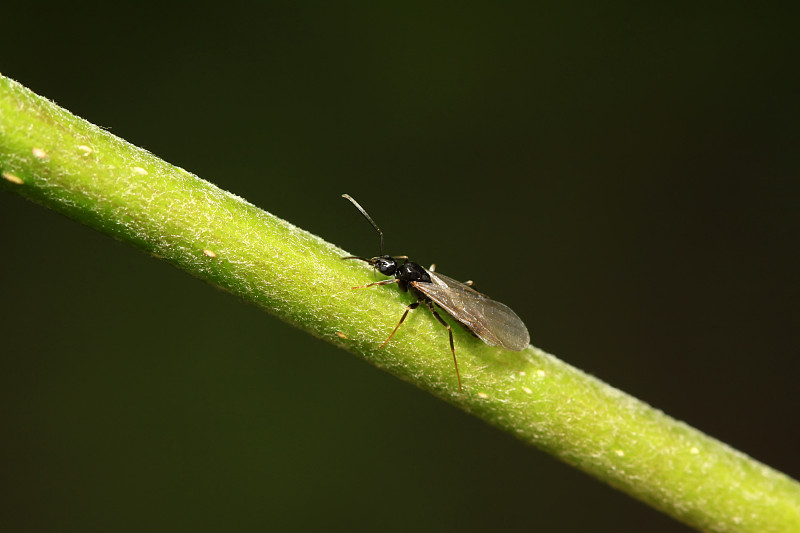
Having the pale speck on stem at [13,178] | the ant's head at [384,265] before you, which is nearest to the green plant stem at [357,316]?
the pale speck on stem at [13,178]

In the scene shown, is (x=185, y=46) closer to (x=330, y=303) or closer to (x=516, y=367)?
(x=330, y=303)

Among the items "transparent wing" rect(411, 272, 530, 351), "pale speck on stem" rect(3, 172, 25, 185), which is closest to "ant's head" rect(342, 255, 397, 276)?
"transparent wing" rect(411, 272, 530, 351)

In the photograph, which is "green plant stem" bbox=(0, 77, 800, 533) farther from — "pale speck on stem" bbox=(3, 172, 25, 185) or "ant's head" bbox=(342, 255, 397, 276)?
"ant's head" bbox=(342, 255, 397, 276)

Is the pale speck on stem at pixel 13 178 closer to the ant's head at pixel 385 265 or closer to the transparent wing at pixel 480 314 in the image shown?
the ant's head at pixel 385 265

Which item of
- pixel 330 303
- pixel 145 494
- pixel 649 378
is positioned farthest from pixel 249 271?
pixel 649 378

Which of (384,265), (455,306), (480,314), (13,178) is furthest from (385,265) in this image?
(13,178)

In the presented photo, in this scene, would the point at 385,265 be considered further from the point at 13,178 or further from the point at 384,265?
the point at 13,178
